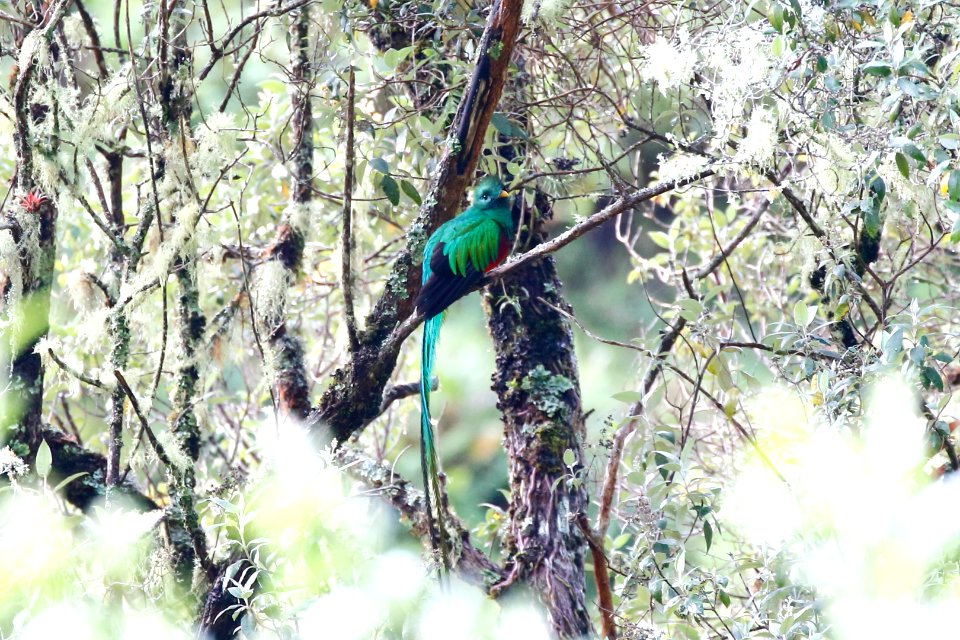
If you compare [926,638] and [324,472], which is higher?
[324,472]

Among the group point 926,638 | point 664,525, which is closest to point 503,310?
point 664,525

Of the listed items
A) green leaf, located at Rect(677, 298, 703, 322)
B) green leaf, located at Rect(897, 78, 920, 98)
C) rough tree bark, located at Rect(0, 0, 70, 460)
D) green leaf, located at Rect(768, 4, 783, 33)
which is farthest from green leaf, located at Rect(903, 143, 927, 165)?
rough tree bark, located at Rect(0, 0, 70, 460)

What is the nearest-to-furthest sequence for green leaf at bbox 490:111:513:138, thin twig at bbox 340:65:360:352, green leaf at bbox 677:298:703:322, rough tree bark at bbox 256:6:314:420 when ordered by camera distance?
green leaf at bbox 677:298:703:322 < thin twig at bbox 340:65:360:352 < green leaf at bbox 490:111:513:138 < rough tree bark at bbox 256:6:314:420

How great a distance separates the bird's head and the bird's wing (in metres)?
0.08

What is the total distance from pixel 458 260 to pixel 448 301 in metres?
0.21

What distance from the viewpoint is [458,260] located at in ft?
11.6

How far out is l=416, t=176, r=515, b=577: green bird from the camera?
3262 millimetres

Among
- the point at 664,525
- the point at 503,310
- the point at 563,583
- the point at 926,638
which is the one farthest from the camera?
the point at 503,310

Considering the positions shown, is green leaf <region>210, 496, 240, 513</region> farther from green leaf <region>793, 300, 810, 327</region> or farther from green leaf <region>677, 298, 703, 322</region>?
green leaf <region>793, 300, 810, 327</region>

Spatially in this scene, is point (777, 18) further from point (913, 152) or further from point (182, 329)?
point (182, 329)

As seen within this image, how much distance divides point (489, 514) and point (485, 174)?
4.55 feet

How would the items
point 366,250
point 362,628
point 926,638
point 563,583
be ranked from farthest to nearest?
point 366,250, point 563,583, point 362,628, point 926,638

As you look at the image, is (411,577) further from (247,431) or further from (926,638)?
(247,431)

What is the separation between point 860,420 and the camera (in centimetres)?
241
